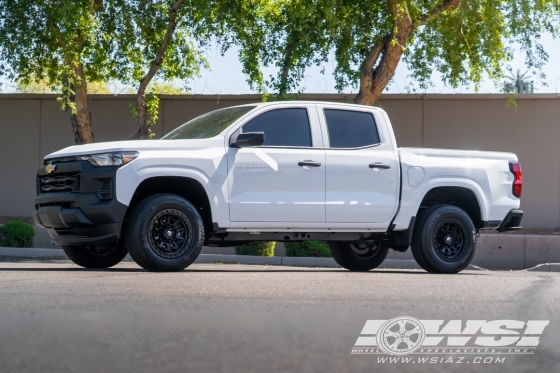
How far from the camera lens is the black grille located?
9.52 metres

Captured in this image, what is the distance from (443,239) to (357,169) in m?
1.52

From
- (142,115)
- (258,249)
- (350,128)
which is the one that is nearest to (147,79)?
(142,115)

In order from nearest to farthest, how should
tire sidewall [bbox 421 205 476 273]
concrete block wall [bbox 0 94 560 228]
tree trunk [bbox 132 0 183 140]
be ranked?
tire sidewall [bbox 421 205 476 273], tree trunk [bbox 132 0 183 140], concrete block wall [bbox 0 94 560 228]

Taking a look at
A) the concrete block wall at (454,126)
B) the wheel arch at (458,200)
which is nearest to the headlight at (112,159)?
the wheel arch at (458,200)

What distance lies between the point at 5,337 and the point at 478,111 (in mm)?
17343

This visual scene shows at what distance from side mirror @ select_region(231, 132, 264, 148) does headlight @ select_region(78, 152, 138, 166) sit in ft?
3.73

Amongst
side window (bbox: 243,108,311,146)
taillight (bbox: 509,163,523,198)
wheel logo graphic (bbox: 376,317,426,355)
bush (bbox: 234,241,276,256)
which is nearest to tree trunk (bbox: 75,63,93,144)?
bush (bbox: 234,241,276,256)

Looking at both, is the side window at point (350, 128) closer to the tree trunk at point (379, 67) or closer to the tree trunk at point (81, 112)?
the tree trunk at point (379, 67)

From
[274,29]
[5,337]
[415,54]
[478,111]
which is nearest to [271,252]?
[274,29]

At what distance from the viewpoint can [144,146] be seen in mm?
9578

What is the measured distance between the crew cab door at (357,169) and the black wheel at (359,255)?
4.83ft

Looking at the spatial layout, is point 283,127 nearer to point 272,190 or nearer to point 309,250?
point 272,190

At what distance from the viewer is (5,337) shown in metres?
5.13

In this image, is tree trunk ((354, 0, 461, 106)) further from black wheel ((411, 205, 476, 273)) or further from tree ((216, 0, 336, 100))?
black wheel ((411, 205, 476, 273))
